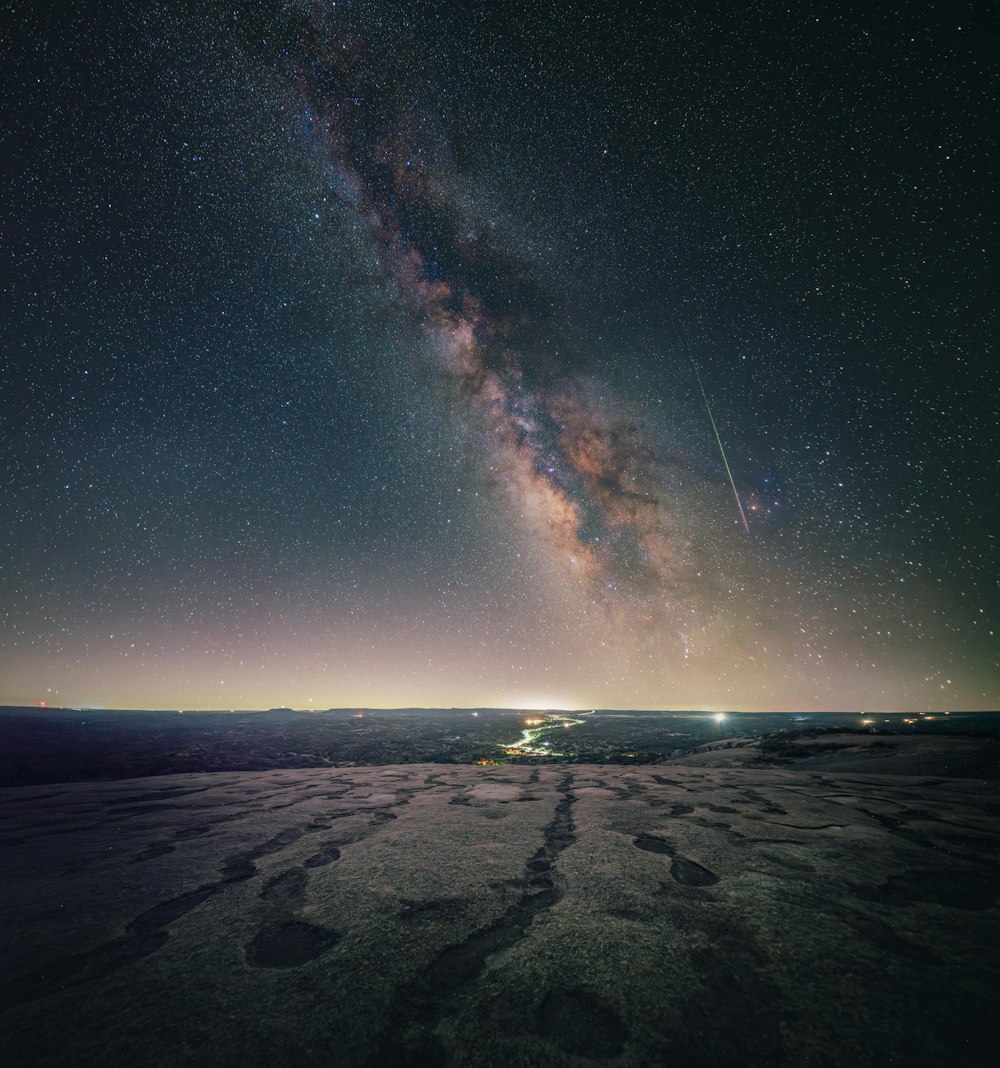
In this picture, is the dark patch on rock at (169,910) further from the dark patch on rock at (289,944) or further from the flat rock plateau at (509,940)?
the dark patch on rock at (289,944)

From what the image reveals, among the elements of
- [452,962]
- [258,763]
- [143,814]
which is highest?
[452,962]

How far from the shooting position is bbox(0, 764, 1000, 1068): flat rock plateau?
1.32 metres

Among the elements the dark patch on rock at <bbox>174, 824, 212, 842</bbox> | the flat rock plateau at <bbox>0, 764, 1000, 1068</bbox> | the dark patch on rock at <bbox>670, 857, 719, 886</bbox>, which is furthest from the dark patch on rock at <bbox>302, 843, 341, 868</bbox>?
the dark patch on rock at <bbox>670, 857, 719, 886</bbox>

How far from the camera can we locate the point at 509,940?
185 centimetres

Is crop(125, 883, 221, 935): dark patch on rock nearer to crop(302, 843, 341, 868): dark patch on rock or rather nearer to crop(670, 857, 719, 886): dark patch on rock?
crop(302, 843, 341, 868): dark patch on rock

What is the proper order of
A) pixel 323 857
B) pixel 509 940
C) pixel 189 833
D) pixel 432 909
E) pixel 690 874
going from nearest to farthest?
pixel 509 940 < pixel 432 909 < pixel 690 874 < pixel 323 857 < pixel 189 833

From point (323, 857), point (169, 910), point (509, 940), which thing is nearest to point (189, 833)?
point (323, 857)

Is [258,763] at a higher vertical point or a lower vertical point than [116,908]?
lower

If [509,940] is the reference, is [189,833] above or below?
below

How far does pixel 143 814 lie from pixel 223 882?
101 inches

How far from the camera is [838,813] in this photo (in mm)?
3682

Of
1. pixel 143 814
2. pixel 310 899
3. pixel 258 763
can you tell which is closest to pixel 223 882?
pixel 310 899

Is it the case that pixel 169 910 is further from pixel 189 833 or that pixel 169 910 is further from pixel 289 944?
pixel 189 833

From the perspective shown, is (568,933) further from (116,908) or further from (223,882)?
(116,908)
